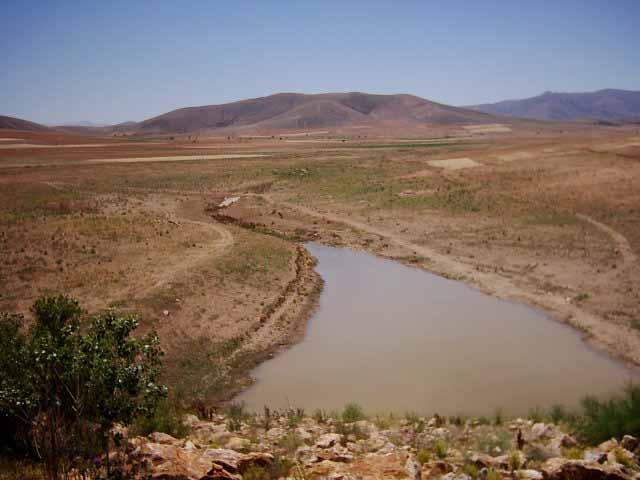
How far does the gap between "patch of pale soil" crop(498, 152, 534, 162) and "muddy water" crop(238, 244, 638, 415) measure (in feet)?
126

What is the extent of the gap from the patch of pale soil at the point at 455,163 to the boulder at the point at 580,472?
1835 inches

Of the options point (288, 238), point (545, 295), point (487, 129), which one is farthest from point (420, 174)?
point (487, 129)

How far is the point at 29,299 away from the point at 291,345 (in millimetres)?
10161

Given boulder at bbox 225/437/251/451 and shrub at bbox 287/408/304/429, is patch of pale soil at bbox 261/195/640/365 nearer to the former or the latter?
shrub at bbox 287/408/304/429

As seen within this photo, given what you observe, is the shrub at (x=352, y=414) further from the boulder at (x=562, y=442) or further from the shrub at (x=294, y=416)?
the boulder at (x=562, y=442)

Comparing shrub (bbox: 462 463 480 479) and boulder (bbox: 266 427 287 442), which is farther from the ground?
shrub (bbox: 462 463 480 479)

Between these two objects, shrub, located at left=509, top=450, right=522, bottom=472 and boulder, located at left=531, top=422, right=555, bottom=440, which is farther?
boulder, located at left=531, top=422, right=555, bottom=440

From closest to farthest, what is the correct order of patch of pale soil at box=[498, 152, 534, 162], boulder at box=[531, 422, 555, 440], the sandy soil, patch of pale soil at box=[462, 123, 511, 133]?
boulder at box=[531, 422, 555, 440]
the sandy soil
patch of pale soil at box=[498, 152, 534, 162]
patch of pale soil at box=[462, 123, 511, 133]

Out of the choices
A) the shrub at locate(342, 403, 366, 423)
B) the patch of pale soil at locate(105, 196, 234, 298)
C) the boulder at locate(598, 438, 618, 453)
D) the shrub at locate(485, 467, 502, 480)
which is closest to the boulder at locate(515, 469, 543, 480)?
the shrub at locate(485, 467, 502, 480)

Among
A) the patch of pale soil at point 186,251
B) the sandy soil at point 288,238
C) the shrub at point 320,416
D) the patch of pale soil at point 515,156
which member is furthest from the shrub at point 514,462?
the patch of pale soil at point 515,156

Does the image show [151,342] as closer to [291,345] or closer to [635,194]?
[291,345]

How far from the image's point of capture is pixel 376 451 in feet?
32.3

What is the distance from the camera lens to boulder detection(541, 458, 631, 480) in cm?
806

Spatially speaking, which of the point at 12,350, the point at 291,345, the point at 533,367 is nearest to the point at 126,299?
the point at 291,345
